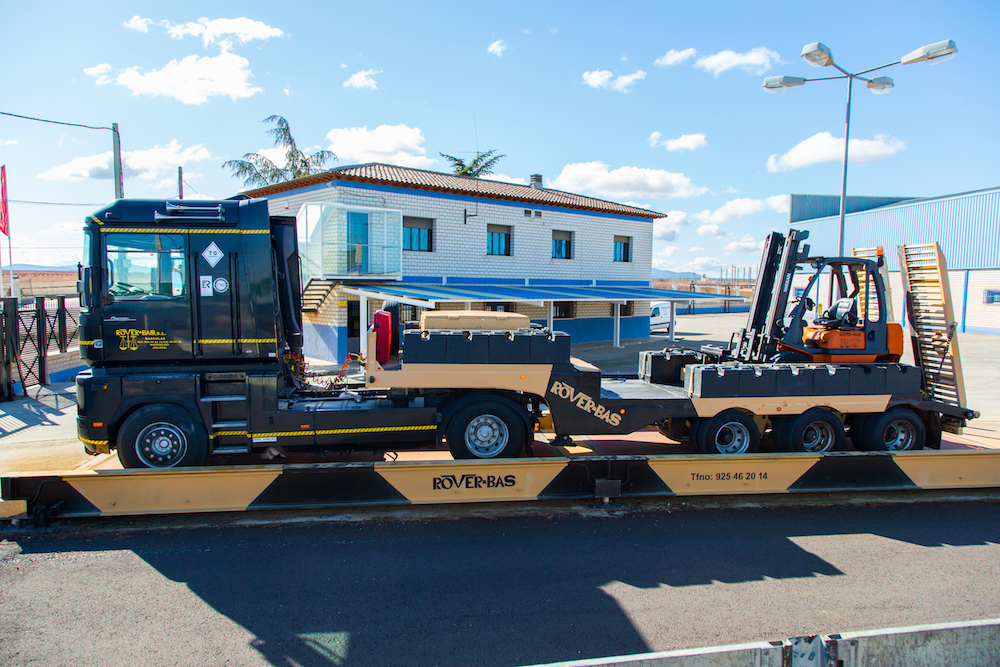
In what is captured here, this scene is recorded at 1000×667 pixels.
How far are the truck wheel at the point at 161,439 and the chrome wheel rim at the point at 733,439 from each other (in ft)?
19.4

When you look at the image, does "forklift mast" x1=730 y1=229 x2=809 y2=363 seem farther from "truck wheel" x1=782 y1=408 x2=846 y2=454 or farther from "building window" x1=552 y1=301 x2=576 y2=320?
"building window" x1=552 y1=301 x2=576 y2=320

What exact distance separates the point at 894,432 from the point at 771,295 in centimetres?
232

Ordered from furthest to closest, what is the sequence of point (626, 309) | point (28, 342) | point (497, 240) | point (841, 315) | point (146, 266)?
1. point (626, 309)
2. point (497, 240)
3. point (28, 342)
4. point (841, 315)
5. point (146, 266)

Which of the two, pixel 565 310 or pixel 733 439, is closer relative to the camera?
pixel 733 439

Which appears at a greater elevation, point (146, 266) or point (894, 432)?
point (146, 266)

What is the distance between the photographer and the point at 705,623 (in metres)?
4.02

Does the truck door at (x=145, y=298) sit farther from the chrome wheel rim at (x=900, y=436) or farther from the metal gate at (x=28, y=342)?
the chrome wheel rim at (x=900, y=436)

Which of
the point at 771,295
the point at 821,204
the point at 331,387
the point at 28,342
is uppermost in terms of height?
the point at 821,204

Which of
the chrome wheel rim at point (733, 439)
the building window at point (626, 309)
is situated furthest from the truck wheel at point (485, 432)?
the building window at point (626, 309)

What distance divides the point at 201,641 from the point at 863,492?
693 centimetres

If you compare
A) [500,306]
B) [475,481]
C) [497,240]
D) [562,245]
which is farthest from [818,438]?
[562,245]

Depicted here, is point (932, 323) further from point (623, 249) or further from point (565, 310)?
point (623, 249)

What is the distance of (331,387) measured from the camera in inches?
289

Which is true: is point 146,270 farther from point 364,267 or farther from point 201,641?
point 364,267
